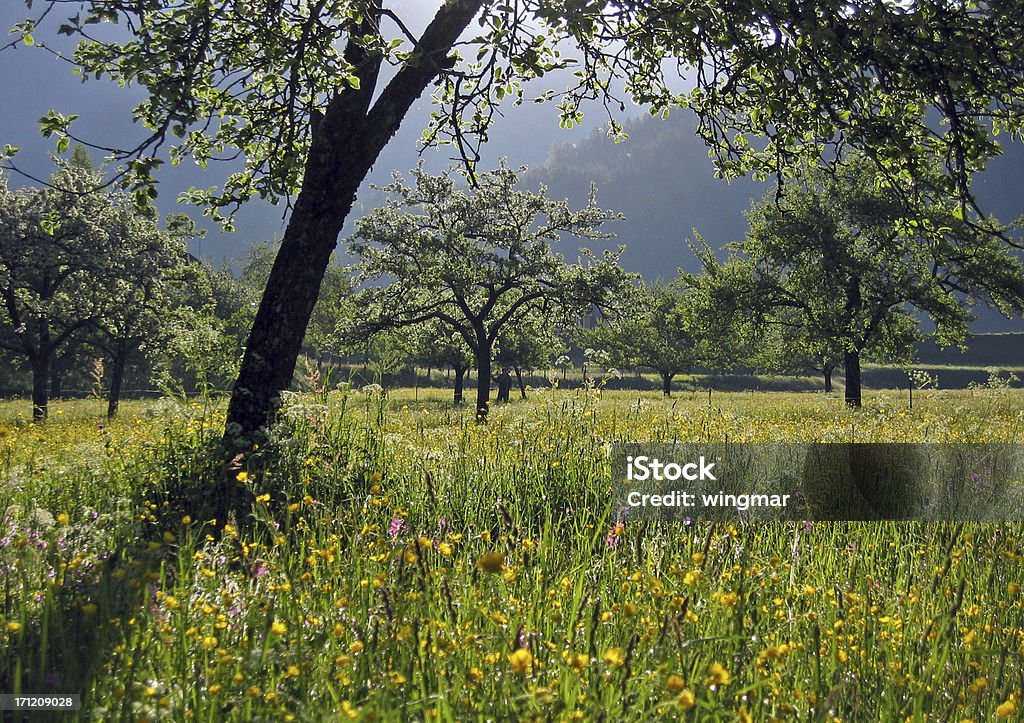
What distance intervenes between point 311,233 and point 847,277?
27.1m

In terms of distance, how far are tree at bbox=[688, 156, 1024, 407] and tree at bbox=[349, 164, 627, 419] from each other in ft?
21.0

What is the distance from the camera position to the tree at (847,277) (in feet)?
88.3

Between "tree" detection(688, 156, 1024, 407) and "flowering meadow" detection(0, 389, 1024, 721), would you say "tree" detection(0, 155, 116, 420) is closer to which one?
"flowering meadow" detection(0, 389, 1024, 721)

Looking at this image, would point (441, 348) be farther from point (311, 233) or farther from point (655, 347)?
point (311, 233)

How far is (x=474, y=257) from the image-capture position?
31656mm

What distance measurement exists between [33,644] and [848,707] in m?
3.18

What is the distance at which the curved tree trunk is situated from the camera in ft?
22.2

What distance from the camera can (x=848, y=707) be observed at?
8.14ft

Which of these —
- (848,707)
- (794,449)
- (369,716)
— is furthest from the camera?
(794,449)

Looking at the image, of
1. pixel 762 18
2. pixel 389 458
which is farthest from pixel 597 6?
pixel 389 458

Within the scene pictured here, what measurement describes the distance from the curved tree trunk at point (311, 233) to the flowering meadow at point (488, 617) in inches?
58.3

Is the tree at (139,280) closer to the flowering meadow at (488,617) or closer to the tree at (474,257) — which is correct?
the tree at (474,257)

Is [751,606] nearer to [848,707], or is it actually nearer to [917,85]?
[848,707]

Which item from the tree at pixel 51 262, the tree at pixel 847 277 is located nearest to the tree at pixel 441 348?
the tree at pixel 51 262
